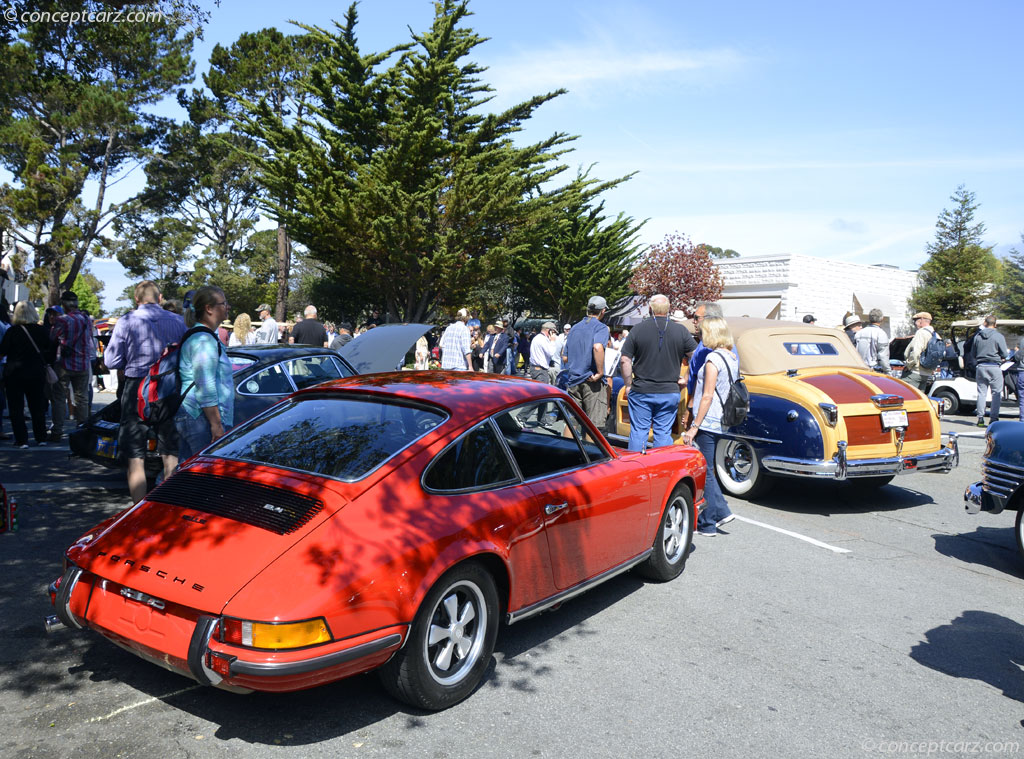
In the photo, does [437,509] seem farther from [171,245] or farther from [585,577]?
[171,245]

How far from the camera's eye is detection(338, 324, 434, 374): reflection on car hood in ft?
30.0

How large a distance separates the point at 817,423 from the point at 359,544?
209 inches

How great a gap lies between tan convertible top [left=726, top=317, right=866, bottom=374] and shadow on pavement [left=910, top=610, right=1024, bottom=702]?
3592 millimetres

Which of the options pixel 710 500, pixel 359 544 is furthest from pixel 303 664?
pixel 710 500

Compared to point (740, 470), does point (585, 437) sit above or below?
above

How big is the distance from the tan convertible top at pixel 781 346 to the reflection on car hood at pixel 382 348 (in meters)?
3.65

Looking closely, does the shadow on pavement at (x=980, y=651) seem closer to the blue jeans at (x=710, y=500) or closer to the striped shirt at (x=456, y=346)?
the blue jeans at (x=710, y=500)

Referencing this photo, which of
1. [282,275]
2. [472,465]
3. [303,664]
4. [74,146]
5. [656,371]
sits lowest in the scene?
[303,664]

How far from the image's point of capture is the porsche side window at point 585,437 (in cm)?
464

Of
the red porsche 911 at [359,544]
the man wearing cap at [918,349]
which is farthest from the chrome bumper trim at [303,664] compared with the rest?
the man wearing cap at [918,349]

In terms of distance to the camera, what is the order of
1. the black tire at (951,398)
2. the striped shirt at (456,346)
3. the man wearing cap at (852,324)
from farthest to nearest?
1. the black tire at (951,398)
2. the striped shirt at (456,346)
3. the man wearing cap at (852,324)

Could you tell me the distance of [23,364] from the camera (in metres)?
9.33

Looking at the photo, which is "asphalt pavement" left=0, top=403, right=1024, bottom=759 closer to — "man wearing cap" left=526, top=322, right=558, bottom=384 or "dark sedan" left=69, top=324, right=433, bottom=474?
"dark sedan" left=69, top=324, right=433, bottom=474

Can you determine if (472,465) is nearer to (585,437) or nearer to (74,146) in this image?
(585,437)
